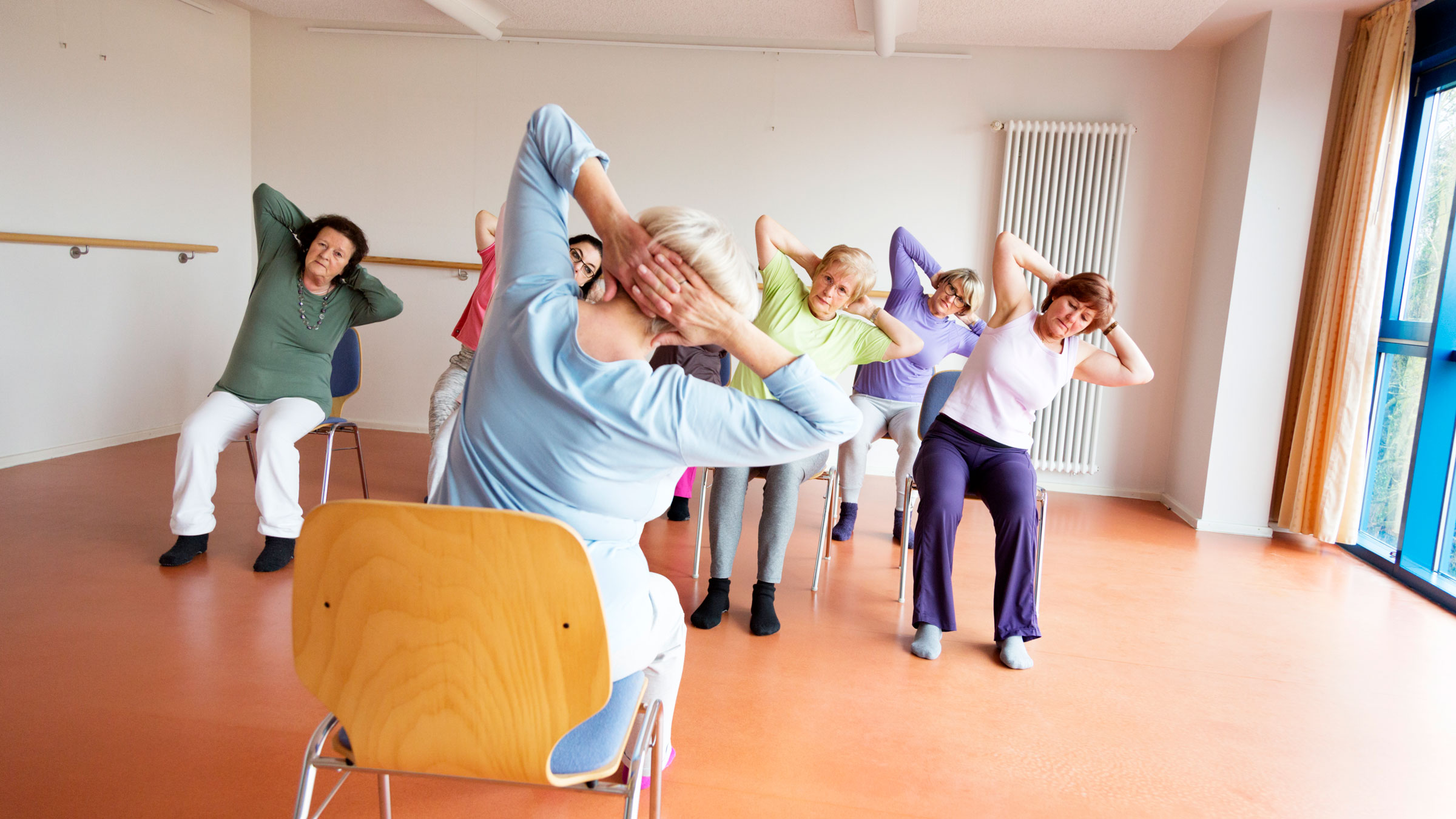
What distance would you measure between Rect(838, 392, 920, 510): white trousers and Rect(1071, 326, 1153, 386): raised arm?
938 mm

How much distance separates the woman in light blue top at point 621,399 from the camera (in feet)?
4.00

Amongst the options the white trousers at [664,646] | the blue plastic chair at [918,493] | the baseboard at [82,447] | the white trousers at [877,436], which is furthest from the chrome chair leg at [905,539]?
the baseboard at [82,447]

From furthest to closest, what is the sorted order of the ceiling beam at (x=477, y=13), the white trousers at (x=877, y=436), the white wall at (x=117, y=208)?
the ceiling beam at (x=477, y=13) < the white wall at (x=117, y=208) < the white trousers at (x=877, y=436)

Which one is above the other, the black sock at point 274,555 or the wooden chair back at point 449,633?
the wooden chair back at point 449,633

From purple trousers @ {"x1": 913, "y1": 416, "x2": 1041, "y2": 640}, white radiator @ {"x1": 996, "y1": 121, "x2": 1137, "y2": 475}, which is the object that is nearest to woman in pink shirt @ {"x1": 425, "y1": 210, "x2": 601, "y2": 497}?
purple trousers @ {"x1": 913, "y1": 416, "x2": 1041, "y2": 640}

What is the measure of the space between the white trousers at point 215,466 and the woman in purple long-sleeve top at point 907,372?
2150mm

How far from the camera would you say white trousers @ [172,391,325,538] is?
2.97 metres

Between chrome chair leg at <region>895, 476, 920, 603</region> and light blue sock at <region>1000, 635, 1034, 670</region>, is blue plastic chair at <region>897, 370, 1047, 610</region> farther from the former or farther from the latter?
light blue sock at <region>1000, 635, 1034, 670</region>

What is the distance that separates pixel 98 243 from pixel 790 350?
12.3 feet

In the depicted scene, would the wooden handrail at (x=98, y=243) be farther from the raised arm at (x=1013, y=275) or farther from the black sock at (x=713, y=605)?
the raised arm at (x=1013, y=275)

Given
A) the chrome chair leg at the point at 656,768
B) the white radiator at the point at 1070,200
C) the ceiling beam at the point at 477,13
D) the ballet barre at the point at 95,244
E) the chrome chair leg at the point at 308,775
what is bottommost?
the chrome chair leg at the point at 656,768

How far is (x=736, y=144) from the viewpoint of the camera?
528 cm

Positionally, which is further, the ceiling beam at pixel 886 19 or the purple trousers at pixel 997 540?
the ceiling beam at pixel 886 19

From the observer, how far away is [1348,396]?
396 centimetres
